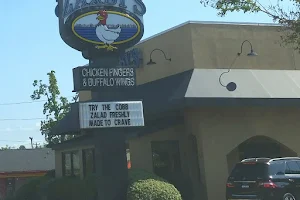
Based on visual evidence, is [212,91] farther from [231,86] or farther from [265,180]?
[265,180]

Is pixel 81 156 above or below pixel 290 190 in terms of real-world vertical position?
above

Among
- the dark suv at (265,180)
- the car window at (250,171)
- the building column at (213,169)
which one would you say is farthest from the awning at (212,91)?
the dark suv at (265,180)

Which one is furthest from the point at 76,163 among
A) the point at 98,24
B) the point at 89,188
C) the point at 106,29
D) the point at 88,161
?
the point at 98,24

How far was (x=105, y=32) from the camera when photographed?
17.8m

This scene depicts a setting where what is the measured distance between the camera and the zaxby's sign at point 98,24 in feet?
57.4

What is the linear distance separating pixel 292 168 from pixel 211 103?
444 cm

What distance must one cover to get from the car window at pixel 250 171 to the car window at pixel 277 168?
7.1 inches

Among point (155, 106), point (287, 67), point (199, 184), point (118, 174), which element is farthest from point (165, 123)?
point (287, 67)

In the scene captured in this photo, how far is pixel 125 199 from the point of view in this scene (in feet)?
57.0

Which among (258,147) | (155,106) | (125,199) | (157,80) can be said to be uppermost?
(157,80)

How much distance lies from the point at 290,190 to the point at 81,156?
11578 mm

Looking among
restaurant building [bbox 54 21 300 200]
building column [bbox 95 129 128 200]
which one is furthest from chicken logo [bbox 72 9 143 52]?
building column [bbox 95 129 128 200]

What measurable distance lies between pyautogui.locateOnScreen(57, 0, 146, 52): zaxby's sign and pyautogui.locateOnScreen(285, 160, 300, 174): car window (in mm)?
6873

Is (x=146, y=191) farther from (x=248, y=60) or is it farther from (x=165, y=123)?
(x=248, y=60)
